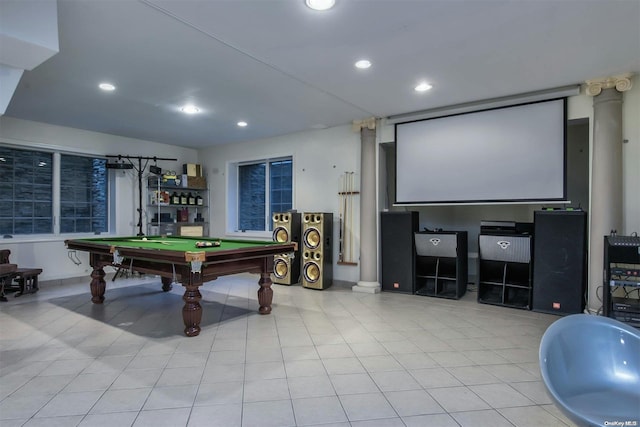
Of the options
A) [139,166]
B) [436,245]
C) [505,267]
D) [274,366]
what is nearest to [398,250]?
[436,245]

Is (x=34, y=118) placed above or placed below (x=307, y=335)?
above

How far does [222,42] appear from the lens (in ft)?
9.87

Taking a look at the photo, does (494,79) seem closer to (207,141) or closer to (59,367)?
(59,367)

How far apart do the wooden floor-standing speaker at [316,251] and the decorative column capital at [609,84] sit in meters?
3.63

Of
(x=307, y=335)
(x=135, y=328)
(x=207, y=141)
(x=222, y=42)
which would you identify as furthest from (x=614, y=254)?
(x=207, y=141)

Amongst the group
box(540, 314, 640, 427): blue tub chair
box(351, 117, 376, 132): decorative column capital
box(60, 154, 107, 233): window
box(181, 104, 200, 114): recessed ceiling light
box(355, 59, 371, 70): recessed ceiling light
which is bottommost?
box(540, 314, 640, 427): blue tub chair

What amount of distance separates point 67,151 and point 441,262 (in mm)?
6401

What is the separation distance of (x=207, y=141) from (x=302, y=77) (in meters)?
3.96

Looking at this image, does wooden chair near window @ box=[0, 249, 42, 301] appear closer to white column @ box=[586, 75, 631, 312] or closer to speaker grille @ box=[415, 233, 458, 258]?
speaker grille @ box=[415, 233, 458, 258]

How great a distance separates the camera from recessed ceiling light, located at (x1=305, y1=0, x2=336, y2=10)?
2399 mm

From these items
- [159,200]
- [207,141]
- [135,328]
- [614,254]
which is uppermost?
[207,141]

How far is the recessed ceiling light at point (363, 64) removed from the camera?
3.37 m

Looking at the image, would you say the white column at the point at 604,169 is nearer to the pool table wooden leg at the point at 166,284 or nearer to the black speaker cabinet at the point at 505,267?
the black speaker cabinet at the point at 505,267

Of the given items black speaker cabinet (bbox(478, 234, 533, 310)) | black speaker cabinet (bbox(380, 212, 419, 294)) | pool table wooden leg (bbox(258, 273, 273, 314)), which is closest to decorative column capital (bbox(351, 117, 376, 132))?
black speaker cabinet (bbox(380, 212, 419, 294))
